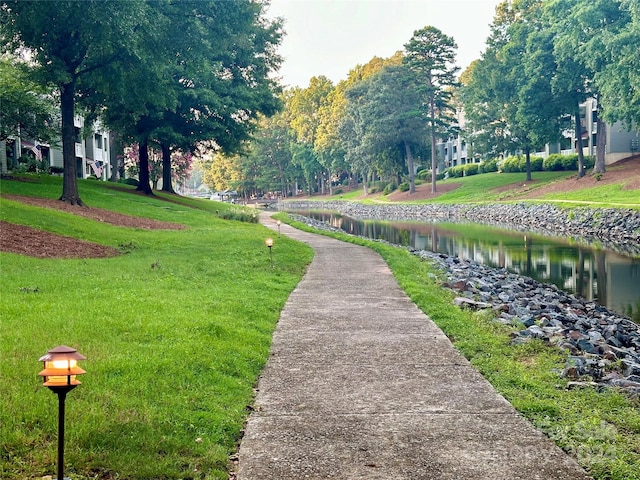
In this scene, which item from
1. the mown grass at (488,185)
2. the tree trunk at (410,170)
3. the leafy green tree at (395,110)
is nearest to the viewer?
the mown grass at (488,185)

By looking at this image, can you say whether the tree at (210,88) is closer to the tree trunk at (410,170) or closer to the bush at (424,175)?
the tree trunk at (410,170)

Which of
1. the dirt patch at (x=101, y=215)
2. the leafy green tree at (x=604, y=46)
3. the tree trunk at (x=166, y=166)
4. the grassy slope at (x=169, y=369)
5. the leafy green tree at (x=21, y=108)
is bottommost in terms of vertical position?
the grassy slope at (x=169, y=369)

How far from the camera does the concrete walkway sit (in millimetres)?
4441

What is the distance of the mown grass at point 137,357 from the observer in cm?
448

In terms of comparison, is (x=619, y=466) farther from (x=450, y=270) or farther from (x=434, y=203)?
(x=434, y=203)

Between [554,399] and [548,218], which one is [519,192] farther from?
[554,399]

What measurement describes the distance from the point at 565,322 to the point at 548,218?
2655 centimetres

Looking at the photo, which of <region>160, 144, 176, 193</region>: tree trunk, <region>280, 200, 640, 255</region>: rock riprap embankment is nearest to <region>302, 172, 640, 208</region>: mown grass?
<region>280, 200, 640, 255</region>: rock riprap embankment

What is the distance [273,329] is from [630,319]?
8007 millimetres

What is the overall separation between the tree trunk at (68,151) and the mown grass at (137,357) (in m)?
11.6

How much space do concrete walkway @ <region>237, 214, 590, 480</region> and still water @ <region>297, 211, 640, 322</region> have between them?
7772 mm

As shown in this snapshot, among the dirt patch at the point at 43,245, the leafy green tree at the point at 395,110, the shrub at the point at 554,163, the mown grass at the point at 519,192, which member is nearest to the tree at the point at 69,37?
the dirt patch at the point at 43,245

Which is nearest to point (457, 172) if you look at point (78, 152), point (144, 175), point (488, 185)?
point (488, 185)

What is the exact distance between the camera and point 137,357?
6.51 metres
